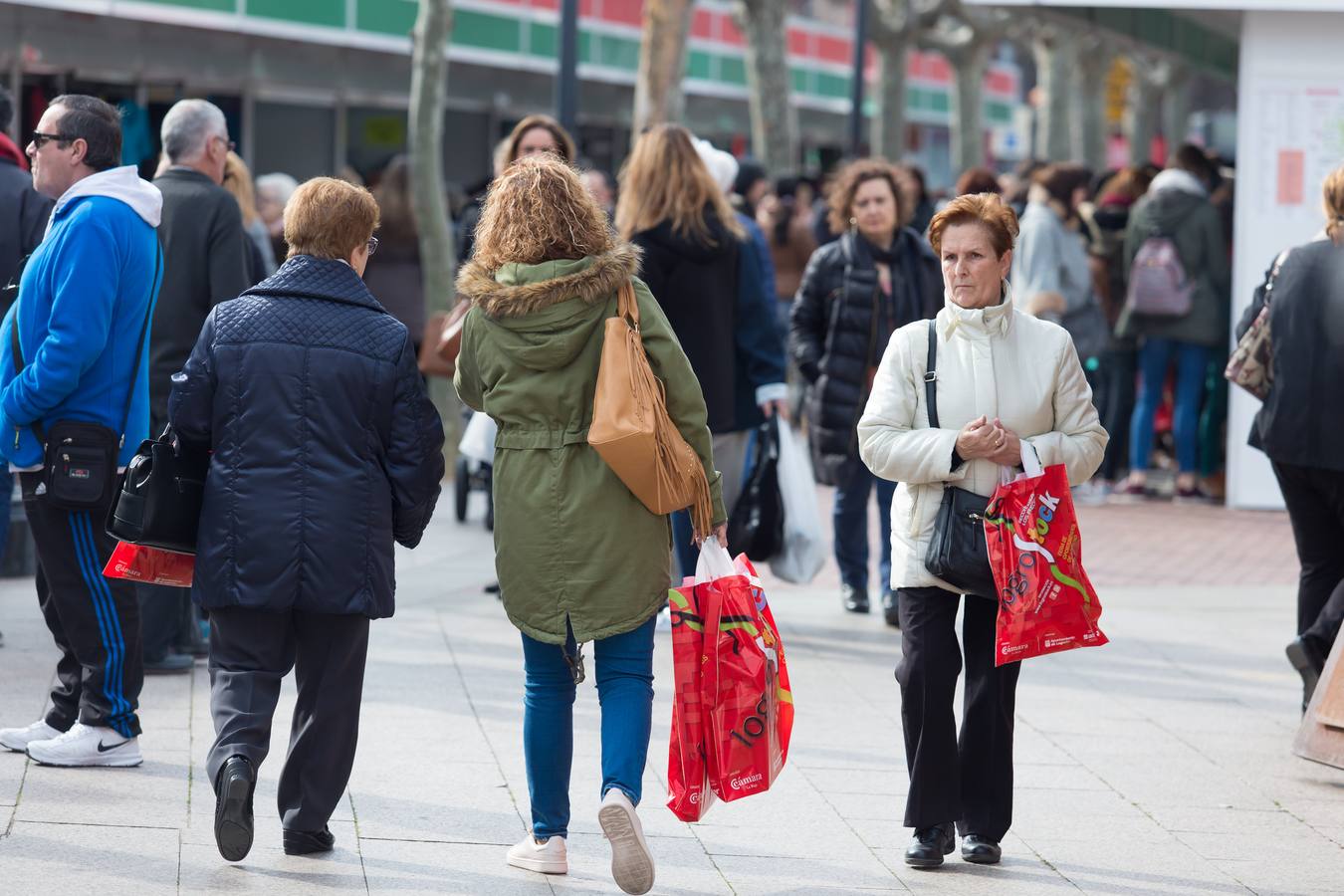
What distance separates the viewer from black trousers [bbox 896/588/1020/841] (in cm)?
511

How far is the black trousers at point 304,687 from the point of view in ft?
16.1

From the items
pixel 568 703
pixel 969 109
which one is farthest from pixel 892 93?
pixel 568 703

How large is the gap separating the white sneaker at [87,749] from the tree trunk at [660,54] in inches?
628

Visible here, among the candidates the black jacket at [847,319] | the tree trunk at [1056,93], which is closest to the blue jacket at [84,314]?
the black jacket at [847,319]

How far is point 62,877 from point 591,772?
1.80 m

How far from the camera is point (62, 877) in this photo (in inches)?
184

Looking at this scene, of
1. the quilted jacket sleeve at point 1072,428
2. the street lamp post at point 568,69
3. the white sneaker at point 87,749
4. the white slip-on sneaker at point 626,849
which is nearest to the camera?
the white slip-on sneaker at point 626,849

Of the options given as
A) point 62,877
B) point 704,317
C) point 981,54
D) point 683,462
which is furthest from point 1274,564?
point 981,54

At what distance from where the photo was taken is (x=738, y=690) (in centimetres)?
482

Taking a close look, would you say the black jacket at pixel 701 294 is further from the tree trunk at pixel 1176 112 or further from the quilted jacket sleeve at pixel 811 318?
the tree trunk at pixel 1176 112

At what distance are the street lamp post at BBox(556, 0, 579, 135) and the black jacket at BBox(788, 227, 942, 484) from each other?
340 centimetres

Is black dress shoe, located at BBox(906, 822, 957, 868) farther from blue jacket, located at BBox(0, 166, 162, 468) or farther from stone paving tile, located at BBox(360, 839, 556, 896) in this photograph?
blue jacket, located at BBox(0, 166, 162, 468)

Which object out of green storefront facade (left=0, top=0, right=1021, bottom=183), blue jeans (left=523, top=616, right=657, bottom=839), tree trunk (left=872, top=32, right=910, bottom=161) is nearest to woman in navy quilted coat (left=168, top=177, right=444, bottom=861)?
blue jeans (left=523, top=616, right=657, bottom=839)

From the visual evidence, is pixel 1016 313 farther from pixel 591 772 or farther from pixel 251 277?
pixel 251 277
